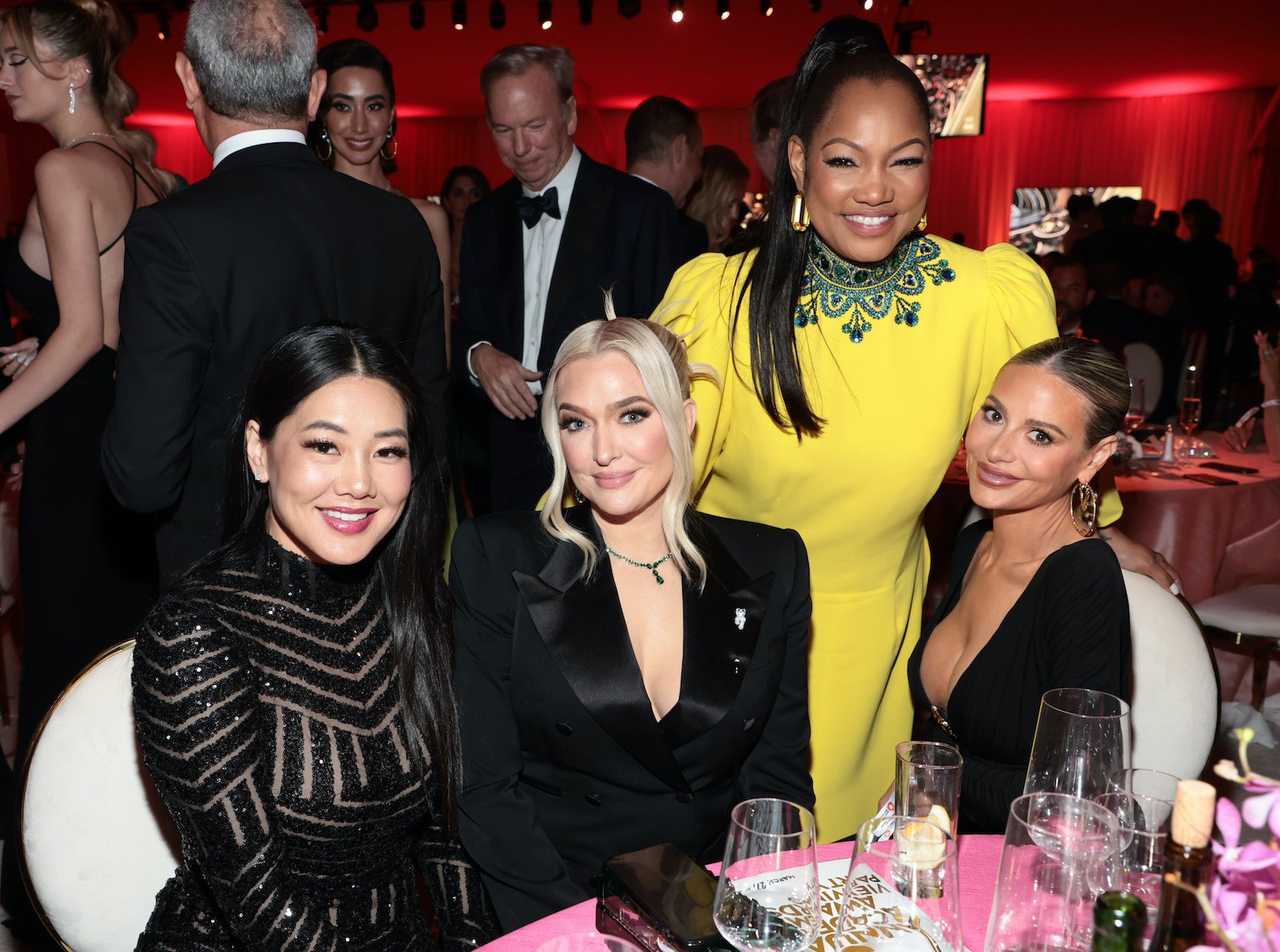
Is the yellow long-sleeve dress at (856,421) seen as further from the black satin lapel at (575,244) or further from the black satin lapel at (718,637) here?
the black satin lapel at (575,244)

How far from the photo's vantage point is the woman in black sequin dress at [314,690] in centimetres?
155

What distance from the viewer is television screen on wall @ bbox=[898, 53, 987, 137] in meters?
11.2

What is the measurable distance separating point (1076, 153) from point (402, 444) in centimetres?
1612

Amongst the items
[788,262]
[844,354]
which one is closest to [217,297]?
[788,262]

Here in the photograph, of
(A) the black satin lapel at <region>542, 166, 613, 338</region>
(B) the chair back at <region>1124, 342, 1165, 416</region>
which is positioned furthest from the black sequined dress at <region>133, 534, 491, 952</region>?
(B) the chair back at <region>1124, 342, 1165, 416</region>

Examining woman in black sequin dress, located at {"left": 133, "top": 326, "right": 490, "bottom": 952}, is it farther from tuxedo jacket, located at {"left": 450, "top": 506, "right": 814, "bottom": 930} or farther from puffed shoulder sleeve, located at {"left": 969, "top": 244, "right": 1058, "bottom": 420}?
puffed shoulder sleeve, located at {"left": 969, "top": 244, "right": 1058, "bottom": 420}

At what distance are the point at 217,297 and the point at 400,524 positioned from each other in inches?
24.3

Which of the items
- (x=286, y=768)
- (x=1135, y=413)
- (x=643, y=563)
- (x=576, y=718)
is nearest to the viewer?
(x=286, y=768)

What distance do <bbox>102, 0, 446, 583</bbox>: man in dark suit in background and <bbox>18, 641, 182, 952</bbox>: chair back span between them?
1.67 feet

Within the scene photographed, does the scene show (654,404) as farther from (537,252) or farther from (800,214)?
(537,252)

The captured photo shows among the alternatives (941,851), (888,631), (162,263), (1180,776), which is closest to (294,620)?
(162,263)

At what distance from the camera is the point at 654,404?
1879mm

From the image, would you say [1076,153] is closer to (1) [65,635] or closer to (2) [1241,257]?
(2) [1241,257]

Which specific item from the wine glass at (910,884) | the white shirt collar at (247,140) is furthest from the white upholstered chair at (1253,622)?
the white shirt collar at (247,140)
